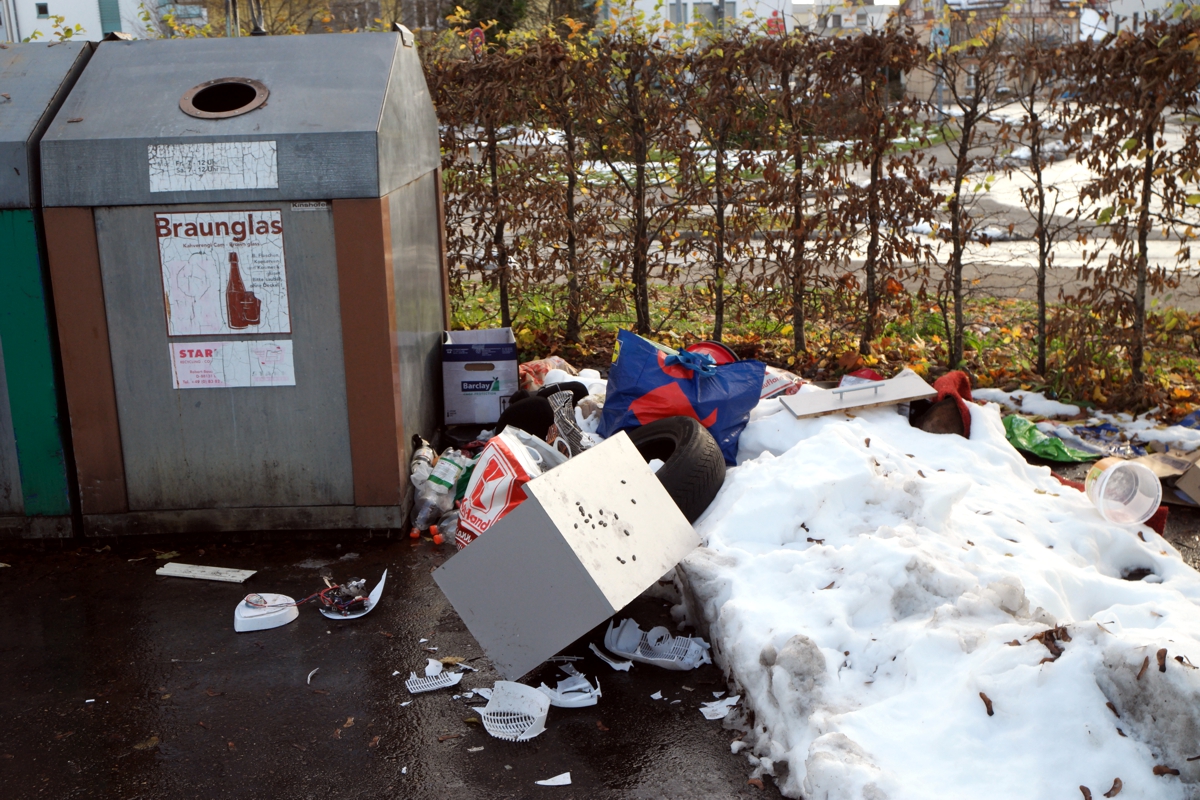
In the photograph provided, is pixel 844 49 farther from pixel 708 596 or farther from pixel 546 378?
pixel 708 596

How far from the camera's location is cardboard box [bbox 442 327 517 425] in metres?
5.59

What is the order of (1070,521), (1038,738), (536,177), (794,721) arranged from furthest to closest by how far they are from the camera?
(536,177) → (1070,521) → (794,721) → (1038,738)

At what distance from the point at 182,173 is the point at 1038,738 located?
3.85 m

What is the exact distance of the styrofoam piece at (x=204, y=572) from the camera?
13.5 feet

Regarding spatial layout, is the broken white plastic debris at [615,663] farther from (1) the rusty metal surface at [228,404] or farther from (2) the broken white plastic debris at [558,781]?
(1) the rusty metal surface at [228,404]

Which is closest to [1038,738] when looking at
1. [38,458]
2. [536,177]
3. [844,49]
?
[38,458]

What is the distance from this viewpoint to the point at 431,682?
10.8ft

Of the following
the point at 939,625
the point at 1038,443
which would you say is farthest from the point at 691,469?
the point at 1038,443

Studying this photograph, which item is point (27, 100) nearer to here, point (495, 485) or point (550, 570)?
point (495, 485)

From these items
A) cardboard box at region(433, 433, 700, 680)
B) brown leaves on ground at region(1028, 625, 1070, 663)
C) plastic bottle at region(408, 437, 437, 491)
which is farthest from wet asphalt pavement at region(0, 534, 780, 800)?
brown leaves on ground at region(1028, 625, 1070, 663)

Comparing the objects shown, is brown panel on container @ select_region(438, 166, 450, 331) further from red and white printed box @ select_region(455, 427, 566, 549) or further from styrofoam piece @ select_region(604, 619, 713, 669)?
styrofoam piece @ select_region(604, 619, 713, 669)

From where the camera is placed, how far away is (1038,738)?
252 cm

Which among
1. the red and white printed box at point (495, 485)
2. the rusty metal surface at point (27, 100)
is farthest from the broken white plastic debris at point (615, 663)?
the rusty metal surface at point (27, 100)

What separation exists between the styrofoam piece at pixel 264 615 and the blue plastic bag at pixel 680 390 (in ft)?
6.46
